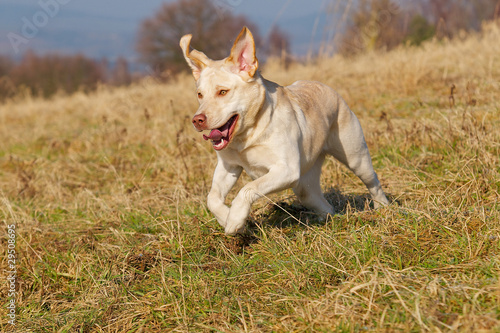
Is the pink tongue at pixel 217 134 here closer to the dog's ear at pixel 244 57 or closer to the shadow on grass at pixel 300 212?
the dog's ear at pixel 244 57

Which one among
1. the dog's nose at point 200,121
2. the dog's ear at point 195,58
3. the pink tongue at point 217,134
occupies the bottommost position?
the pink tongue at point 217,134

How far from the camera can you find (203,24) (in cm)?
1970

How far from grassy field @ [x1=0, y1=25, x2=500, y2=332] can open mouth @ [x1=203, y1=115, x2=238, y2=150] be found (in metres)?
0.72

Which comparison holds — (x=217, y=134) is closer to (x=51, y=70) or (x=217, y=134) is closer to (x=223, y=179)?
(x=223, y=179)

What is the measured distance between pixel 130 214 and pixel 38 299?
1.31 metres

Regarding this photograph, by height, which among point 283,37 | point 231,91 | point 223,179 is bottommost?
point 283,37

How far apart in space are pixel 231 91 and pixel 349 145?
1384 millimetres

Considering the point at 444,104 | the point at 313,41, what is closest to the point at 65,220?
the point at 313,41

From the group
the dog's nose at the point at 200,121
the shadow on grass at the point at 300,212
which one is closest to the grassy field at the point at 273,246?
the shadow on grass at the point at 300,212

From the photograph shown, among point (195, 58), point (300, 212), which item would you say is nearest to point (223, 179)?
point (300, 212)

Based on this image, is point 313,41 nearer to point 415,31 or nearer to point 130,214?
point 130,214

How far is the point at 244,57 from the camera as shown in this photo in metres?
3.59

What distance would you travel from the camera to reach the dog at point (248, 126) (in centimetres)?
340

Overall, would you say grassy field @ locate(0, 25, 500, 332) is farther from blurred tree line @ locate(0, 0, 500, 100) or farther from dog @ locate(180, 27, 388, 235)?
blurred tree line @ locate(0, 0, 500, 100)
